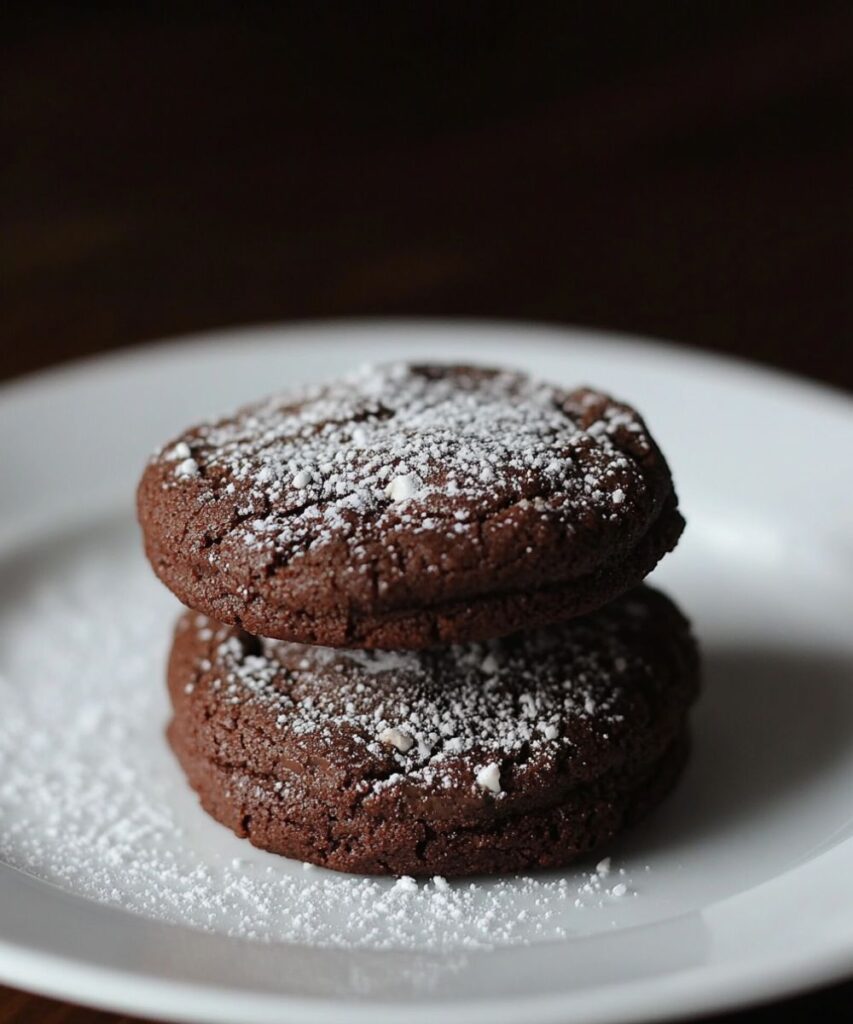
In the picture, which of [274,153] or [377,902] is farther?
[274,153]

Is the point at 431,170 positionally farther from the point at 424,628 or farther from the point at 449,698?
the point at 424,628

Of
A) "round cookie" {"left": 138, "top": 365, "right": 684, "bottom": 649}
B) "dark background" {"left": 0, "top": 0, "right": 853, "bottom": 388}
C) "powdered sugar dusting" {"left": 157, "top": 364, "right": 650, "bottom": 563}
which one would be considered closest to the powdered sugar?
"round cookie" {"left": 138, "top": 365, "right": 684, "bottom": 649}

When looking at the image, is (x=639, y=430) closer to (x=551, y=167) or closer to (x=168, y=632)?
(x=168, y=632)

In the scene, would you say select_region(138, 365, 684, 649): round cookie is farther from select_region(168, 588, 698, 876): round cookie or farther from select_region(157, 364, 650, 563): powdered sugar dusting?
select_region(168, 588, 698, 876): round cookie

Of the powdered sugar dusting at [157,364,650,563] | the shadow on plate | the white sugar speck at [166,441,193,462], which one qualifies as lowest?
the shadow on plate

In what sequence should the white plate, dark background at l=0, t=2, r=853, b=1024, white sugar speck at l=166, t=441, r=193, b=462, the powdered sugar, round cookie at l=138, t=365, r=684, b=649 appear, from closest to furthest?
the white plate
round cookie at l=138, t=365, r=684, b=649
the powdered sugar
white sugar speck at l=166, t=441, r=193, b=462
dark background at l=0, t=2, r=853, b=1024

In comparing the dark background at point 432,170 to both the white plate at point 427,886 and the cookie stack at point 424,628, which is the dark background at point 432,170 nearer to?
the white plate at point 427,886

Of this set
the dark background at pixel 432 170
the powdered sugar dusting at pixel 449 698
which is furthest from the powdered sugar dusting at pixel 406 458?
the dark background at pixel 432 170

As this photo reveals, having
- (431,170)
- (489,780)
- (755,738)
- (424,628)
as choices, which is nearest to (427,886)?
(489,780)

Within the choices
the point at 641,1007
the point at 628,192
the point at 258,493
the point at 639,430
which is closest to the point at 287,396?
the point at 258,493
